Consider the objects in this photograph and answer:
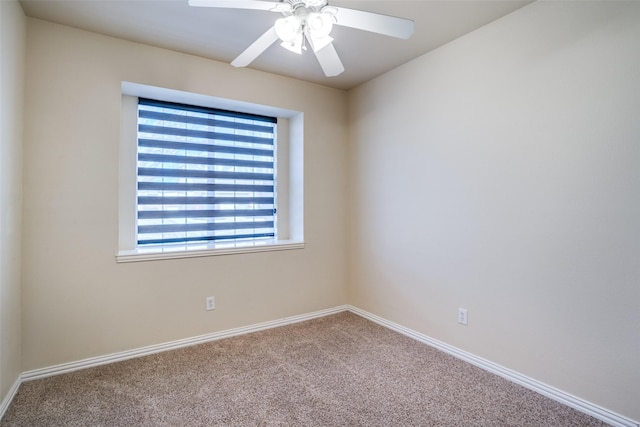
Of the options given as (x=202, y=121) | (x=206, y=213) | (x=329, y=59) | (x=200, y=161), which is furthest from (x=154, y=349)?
(x=329, y=59)

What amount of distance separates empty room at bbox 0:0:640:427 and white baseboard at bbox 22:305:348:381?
0.06 ft

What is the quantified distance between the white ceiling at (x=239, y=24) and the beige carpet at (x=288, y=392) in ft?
8.06

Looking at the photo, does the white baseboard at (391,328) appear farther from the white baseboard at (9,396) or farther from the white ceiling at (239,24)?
the white ceiling at (239,24)

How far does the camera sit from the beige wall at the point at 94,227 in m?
2.25

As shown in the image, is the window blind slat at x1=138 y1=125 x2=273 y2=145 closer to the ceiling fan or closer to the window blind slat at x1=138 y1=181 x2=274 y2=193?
the window blind slat at x1=138 y1=181 x2=274 y2=193

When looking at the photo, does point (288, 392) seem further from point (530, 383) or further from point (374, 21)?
point (374, 21)

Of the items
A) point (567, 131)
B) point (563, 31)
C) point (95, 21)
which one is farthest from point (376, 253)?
point (95, 21)

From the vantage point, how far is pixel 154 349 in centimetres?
264

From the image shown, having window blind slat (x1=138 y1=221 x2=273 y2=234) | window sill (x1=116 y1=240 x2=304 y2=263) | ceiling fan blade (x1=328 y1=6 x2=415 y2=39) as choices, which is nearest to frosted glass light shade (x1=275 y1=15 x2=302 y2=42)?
ceiling fan blade (x1=328 y1=6 x2=415 y2=39)

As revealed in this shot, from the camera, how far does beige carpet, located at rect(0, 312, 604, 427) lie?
1819 millimetres

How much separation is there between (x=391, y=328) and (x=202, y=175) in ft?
7.64

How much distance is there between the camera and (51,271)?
7.52 feet

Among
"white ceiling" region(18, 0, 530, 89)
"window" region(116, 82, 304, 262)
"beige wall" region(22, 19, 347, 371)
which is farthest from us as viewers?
"window" region(116, 82, 304, 262)

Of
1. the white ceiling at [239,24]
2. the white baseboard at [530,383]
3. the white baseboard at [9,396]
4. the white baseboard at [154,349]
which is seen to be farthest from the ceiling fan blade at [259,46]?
the white baseboard at [530,383]
